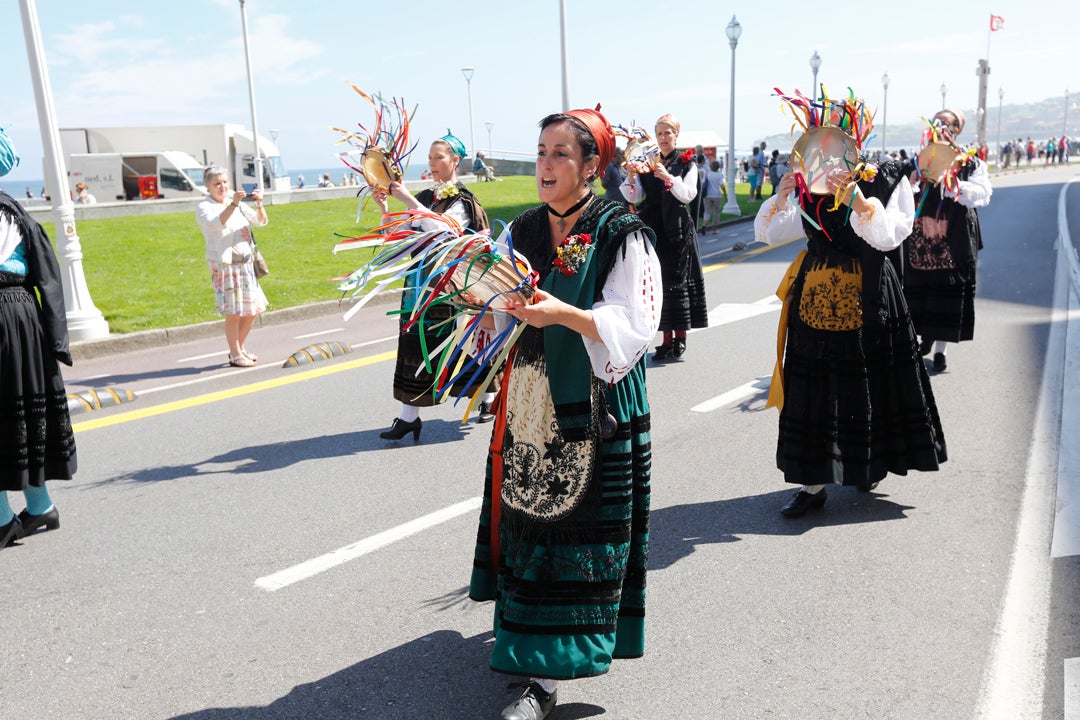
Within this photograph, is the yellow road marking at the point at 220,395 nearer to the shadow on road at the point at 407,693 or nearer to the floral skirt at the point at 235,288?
the floral skirt at the point at 235,288

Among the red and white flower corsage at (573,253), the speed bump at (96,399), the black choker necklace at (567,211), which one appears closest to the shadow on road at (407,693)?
the red and white flower corsage at (573,253)

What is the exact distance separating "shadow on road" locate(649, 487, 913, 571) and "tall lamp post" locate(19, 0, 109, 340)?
7.98 m

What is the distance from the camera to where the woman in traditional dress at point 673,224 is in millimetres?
8648

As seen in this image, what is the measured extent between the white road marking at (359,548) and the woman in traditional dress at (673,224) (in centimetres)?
412

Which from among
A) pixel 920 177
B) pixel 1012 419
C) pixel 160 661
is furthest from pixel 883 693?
pixel 920 177

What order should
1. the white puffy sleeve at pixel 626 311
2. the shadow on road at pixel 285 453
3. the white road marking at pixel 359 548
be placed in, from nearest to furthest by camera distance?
1. the white puffy sleeve at pixel 626 311
2. the white road marking at pixel 359 548
3. the shadow on road at pixel 285 453

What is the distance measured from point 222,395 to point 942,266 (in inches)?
249

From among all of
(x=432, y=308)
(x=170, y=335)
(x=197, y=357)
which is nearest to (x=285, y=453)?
(x=432, y=308)

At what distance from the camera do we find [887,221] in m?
4.49

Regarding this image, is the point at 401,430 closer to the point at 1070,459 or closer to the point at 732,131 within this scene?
the point at 1070,459

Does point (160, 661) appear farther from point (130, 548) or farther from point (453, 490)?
point (453, 490)

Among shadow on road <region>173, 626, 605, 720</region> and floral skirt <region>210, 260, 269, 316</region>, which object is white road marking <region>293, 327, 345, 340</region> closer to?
floral skirt <region>210, 260, 269, 316</region>

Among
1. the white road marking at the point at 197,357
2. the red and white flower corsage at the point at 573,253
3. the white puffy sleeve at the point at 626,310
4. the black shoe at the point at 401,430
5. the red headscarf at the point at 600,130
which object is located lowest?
the white road marking at the point at 197,357

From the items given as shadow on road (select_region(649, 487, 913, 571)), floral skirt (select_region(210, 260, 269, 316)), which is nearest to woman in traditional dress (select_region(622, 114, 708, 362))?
shadow on road (select_region(649, 487, 913, 571))
